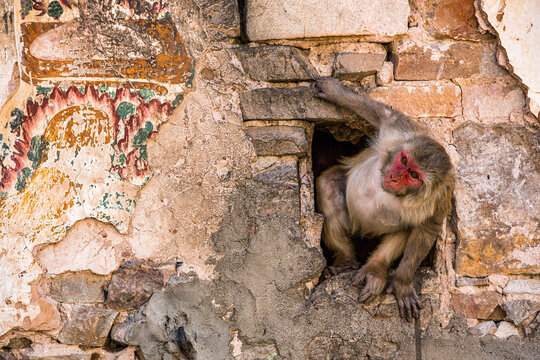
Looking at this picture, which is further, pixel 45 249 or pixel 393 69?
pixel 393 69

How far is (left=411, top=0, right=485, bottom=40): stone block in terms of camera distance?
3438 mm

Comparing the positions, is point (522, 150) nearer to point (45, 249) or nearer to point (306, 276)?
point (306, 276)

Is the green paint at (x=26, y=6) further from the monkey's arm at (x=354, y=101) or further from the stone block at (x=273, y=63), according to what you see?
the monkey's arm at (x=354, y=101)

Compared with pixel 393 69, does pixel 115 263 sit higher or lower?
lower

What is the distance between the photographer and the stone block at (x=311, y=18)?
3350 mm

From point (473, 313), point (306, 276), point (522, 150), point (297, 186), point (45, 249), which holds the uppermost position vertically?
point (522, 150)

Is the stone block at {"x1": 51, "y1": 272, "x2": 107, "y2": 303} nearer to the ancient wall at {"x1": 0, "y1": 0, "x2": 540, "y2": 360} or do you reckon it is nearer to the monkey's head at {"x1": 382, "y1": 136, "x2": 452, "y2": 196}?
the ancient wall at {"x1": 0, "y1": 0, "x2": 540, "y2": 360}

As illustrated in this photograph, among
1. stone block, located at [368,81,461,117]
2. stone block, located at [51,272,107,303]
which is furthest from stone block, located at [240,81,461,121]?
stone block, located at [51,272,107,303]

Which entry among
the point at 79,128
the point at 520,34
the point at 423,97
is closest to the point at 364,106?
the point at 423,97

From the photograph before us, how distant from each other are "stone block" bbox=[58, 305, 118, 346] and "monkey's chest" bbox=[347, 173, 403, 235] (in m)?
1.61

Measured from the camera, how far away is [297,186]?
345 cm

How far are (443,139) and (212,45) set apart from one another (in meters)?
1.48

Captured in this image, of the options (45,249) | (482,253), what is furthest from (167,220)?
(482,253)

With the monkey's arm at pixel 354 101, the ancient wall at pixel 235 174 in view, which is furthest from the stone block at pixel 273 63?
the monkey's arm at pixel 354 101
